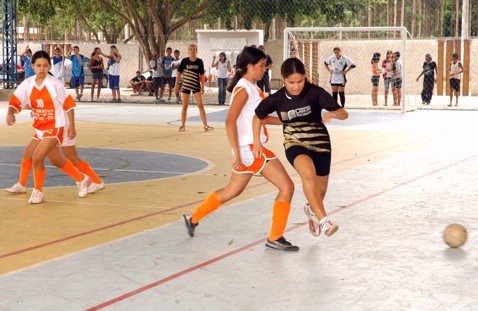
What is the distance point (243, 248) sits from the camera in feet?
24.9

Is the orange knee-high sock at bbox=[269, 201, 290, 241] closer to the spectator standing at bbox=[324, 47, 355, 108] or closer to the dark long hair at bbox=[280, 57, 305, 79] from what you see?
the dark long hair at bbox=[280, 57, 305, 79]

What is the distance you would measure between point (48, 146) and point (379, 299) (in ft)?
16.9

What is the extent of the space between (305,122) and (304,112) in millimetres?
121

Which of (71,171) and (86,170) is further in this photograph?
(86,170)

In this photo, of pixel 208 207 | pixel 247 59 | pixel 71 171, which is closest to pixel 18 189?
pixel 71 171

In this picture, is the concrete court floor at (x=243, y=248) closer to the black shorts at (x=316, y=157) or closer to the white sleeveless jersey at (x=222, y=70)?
the black shorts at (x=316, y=157)

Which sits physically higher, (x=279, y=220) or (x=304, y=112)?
(x=304, y=112)

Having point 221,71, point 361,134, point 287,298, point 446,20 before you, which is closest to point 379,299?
point 287,298

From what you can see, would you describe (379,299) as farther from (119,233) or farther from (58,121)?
(58,121)

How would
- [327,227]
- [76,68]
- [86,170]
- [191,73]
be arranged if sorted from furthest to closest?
[76,68]
[191,73]
[86,170]
[327,227]

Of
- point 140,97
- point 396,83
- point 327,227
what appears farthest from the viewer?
point 140,97

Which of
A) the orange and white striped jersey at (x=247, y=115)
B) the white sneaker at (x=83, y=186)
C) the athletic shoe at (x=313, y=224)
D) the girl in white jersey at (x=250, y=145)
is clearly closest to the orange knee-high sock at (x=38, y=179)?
the white sneaker at (x=83, y=186)

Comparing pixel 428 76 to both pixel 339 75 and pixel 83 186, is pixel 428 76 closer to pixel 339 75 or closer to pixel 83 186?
pixel 339 75

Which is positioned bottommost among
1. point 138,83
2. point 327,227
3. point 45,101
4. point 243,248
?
point 243,248
